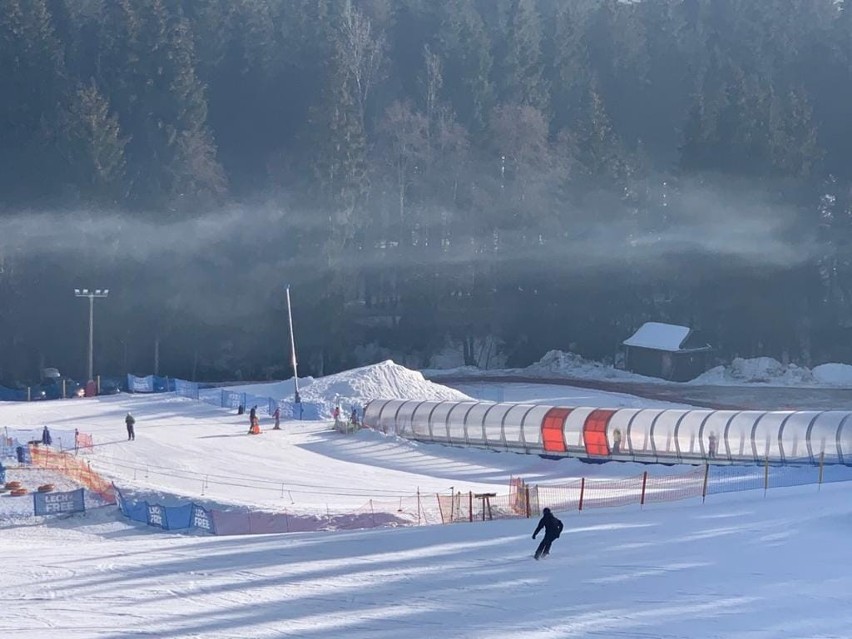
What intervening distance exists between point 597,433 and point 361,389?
1163 cm

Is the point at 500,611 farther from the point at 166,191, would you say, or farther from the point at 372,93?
the point at 372,93

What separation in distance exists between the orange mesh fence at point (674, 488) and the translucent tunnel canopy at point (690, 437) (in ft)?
11.1

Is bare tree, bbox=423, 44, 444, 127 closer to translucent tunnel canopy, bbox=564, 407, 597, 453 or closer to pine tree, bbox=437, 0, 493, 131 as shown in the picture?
pine tree, bbox=437, 0, 493, 131

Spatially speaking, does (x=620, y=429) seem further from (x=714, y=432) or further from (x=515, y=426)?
(x=515, y=426)

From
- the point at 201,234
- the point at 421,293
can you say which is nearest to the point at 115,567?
the point at 201,234

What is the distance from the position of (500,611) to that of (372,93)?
5340 cm

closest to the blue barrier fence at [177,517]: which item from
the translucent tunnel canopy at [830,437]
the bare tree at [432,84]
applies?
the translucent tunnel canopy at [830,437]

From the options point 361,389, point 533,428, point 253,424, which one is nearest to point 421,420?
point 533,428

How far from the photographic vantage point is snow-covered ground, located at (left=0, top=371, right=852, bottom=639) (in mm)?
15414

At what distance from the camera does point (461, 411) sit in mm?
35719

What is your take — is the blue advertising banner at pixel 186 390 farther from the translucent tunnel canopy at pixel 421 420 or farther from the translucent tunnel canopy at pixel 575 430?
the translucent tunnel canopy at pixel 575 430

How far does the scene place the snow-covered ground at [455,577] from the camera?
50.6ft

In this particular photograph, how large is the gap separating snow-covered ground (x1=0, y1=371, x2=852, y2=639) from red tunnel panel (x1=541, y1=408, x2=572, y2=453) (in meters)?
8.59

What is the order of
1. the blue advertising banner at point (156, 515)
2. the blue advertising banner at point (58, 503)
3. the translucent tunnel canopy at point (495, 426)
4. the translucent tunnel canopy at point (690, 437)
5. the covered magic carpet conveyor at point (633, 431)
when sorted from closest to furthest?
the blue advertising banner at point (156, 515) → the blue advertising banner at point (58, 503) → the covered magic carpet conveyor at point (633, 431) → the translucent tunnel canopy at point (690, 437) → the translucent tunnel canopy at point (495, 426)
